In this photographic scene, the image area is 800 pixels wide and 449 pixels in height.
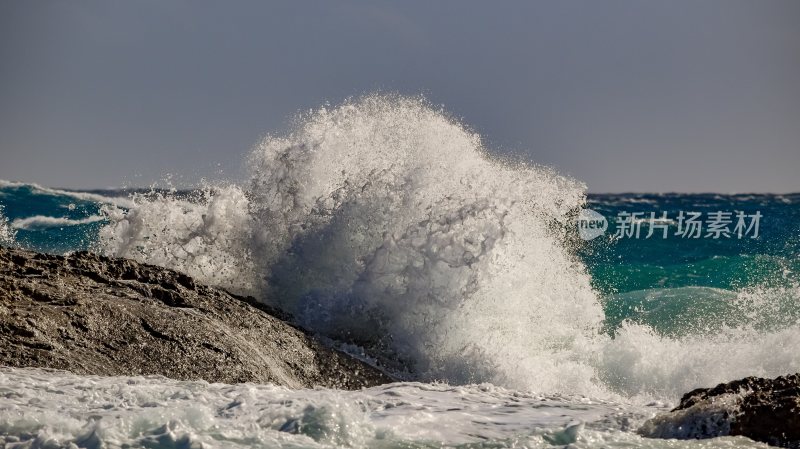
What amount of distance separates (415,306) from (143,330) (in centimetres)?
243

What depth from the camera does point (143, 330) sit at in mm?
5484

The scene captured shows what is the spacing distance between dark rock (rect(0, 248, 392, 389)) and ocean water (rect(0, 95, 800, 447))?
369mm

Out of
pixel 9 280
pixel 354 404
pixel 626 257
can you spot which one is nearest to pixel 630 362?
pixel 354 404

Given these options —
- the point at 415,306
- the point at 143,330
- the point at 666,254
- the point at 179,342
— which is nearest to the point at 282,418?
the point at 179,342

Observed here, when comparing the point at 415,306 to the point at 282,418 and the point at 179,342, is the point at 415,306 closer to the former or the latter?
the point at 179,342

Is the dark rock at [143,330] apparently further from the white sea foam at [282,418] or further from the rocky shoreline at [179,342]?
the white sea foam at [282,418]

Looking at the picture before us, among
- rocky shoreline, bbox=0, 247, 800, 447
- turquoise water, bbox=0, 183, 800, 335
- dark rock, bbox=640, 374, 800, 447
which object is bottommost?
dark rock, bbox=640, 374, 800, 447

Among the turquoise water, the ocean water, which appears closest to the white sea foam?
the ocean water

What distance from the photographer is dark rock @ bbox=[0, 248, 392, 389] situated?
5.07 meters

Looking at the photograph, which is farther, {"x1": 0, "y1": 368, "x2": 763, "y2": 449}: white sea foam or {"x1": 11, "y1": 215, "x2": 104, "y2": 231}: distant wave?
{"x1": 11, "y1": 215, "x2": 104, "y2": 231}: distant wave

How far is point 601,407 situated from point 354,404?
1.19 m

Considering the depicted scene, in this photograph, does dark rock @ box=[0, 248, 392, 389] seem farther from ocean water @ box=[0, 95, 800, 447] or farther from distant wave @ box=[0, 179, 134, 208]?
distant wave @ box=[0, 179, 134, 208]

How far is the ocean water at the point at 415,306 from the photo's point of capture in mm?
4129

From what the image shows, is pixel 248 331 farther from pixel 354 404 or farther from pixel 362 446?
pixel 362 446
